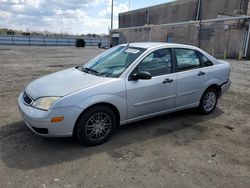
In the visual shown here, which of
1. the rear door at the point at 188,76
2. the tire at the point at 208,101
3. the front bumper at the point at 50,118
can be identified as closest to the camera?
the front bumper at the point at 50,118

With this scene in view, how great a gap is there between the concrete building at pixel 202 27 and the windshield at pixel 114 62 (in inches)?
727

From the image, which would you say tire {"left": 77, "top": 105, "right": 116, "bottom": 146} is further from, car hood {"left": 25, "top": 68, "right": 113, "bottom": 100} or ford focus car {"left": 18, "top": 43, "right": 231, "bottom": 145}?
car hood {"left": 25, "top": 68, "right": 113, "bottom": 100}

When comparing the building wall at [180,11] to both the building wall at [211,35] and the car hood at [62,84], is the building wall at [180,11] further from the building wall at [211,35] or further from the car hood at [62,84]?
→ the car hood at [62,84]

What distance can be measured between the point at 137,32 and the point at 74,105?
3382 cm

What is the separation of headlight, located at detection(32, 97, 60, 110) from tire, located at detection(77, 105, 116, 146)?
48 cm

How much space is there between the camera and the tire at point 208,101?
4.95 meters

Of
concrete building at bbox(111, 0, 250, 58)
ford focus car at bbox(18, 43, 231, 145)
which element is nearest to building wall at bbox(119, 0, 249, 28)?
concrete building at bbox(111, 0, 250, 58)

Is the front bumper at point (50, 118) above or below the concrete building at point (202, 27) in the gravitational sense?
below

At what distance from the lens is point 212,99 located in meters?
5.14

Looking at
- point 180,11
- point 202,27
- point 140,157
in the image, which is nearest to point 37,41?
point 180,11

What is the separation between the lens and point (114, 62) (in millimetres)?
4172

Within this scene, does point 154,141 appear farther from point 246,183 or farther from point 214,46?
point 214,46

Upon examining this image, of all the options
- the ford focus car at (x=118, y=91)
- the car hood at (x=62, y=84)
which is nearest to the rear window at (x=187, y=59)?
the ford focus car at (x=118, y=91)

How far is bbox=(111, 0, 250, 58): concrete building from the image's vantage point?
20.6m
